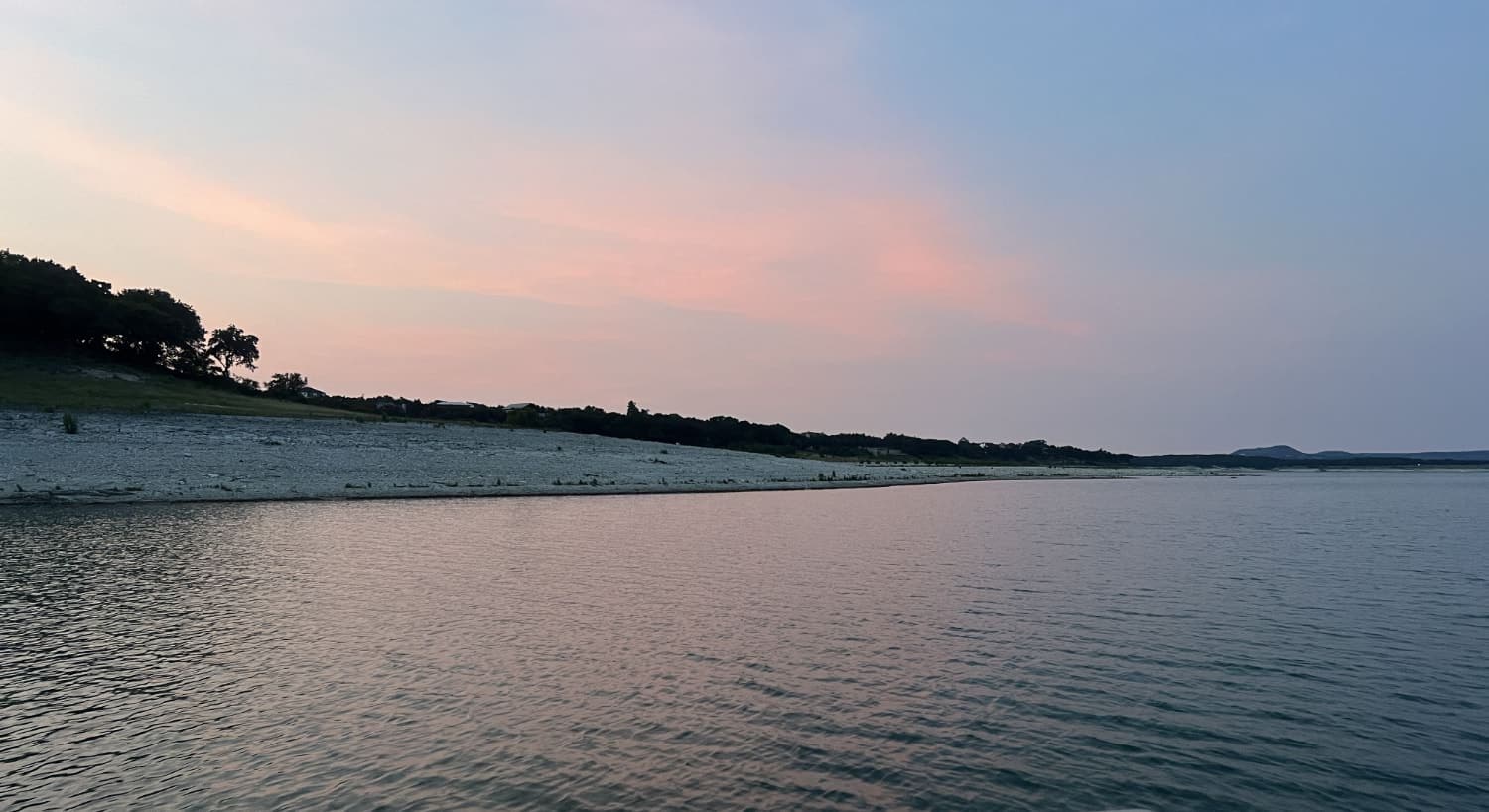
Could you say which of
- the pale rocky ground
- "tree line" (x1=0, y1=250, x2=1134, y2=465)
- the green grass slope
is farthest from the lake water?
"tree line" (x1=0, y1=250, x2=1134, y2=465)

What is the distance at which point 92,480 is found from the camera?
51.2 m

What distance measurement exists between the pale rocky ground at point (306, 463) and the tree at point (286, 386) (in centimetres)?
4354

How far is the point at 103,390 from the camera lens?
79.8m

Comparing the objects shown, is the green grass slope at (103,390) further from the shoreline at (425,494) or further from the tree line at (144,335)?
the shoreline at (425,494)

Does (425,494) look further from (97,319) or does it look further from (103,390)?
(97,319)

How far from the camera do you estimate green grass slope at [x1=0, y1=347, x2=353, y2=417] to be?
235 ft

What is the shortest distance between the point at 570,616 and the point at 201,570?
49.7ft

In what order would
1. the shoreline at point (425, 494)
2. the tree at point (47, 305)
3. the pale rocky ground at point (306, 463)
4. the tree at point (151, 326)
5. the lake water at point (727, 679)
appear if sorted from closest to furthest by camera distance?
the lake water at point (727, 679), the shoreline at point (425, 494), the pale rocky ground at point (306, 463), the tree at point (47, 305), the tree at point (151, 326)

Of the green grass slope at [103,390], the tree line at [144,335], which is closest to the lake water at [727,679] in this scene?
the green grass slope at [103,390]

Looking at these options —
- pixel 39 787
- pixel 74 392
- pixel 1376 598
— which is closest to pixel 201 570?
pixel 39 787

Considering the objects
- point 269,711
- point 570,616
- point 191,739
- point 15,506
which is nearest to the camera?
point 191,739

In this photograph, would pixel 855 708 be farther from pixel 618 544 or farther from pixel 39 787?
pixel 618 544

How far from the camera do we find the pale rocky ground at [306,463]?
53.0 metres

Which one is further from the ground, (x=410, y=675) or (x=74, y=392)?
(x=74, y=392)
